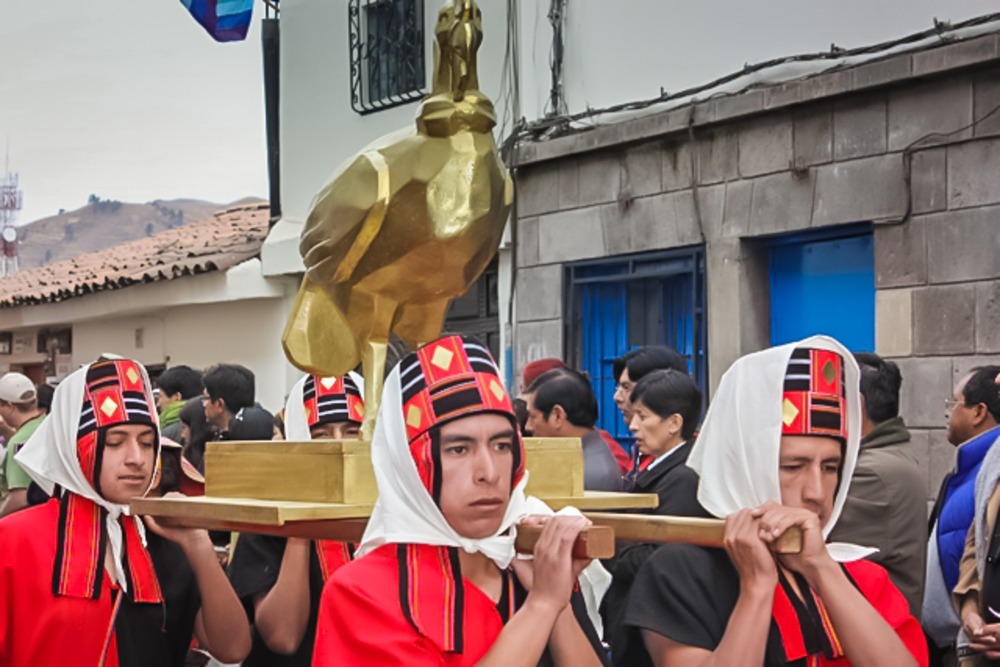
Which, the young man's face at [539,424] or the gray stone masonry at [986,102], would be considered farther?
the gray stone masonry at [986,102]

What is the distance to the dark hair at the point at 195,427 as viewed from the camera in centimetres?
652

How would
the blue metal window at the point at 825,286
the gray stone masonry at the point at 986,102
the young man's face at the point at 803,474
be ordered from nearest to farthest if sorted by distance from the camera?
the young man's face at the point at 803,474, the gray stone masonry at the point at 986,102, the blue metal window at the point at 825,286

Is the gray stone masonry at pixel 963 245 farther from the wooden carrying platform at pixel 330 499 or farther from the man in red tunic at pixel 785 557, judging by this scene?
the man in red tunic at pixel 785 557

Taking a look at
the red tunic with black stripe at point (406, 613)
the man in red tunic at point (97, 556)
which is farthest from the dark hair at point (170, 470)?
the red tunic with black stripe at point (406, 613)

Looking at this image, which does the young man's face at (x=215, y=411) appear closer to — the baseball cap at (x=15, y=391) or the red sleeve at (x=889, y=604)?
the baseball cap at (x=15, y=391)

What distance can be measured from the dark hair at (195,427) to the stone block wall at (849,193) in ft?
10.2

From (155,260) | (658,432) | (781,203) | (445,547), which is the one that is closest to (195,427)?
(658,432)

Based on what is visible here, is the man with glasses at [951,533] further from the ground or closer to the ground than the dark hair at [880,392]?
closer to the ground

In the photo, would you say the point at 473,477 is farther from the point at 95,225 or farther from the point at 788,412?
the point at 95,225

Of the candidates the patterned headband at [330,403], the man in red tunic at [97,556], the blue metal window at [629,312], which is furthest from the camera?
the blue metal window at [629,312]

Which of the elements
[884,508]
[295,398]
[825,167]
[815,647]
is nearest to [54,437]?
[295,398]

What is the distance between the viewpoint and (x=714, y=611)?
270cm

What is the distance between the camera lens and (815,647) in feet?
8.87

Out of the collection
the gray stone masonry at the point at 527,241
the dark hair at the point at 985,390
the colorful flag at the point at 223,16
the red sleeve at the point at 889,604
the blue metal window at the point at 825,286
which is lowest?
the red sleeve at the point at 889,604
